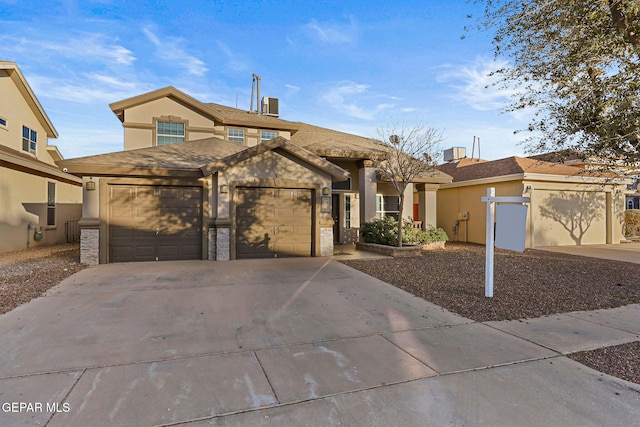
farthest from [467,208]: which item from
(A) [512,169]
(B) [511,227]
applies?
(B) [511,227]

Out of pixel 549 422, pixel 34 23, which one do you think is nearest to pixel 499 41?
pixel 549 422

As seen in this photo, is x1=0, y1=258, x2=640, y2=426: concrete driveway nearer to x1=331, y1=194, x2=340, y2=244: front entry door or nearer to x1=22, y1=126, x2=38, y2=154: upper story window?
x1=331, y1=194, x2=340, y2=244: front entry door

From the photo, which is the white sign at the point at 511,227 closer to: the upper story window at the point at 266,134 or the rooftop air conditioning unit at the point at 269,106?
the upper story window at the point at 266,134

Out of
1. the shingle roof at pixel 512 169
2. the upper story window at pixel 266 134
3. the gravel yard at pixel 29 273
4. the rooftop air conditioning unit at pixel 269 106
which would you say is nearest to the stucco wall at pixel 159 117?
the upper story window at pixel 266 134

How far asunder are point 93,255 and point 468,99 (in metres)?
12.4

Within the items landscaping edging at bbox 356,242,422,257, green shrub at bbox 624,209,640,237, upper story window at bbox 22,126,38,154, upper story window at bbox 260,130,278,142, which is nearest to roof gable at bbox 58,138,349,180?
landscaping edging at bbox 356,242,422,257

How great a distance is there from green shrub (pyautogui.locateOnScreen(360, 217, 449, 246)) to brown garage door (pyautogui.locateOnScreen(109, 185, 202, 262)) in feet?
21.0

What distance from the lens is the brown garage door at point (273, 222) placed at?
10.9 meters

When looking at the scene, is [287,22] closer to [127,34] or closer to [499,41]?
[127,34]

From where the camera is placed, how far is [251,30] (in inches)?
481

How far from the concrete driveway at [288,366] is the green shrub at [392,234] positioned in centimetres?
623

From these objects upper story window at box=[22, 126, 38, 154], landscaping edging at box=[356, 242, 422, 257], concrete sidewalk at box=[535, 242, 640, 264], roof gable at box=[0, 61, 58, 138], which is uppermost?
roof gable at box=[0, 61, 58, 138]

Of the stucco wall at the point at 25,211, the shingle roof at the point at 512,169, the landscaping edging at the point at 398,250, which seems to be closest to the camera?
the landscaping edging at the point at 398,250

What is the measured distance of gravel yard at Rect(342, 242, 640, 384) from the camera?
14.0 feet
